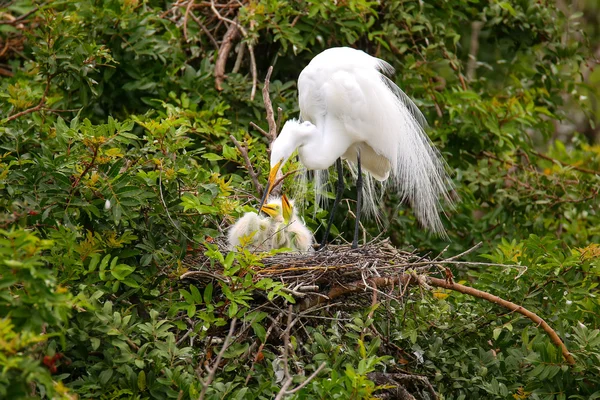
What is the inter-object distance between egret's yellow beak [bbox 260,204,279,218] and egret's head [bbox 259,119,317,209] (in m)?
0.04

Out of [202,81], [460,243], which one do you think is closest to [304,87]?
Answer: [202,81]

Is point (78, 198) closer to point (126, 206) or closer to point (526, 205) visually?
point (126, 206)

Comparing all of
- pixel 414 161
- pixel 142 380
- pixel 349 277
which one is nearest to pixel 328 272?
pixel 349 277

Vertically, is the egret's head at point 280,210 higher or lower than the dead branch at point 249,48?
lower

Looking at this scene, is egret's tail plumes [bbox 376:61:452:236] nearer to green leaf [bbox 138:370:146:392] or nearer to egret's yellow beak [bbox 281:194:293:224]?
egret's yellow beak [bbox 281:194:293:224]

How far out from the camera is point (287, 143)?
12.3 feet

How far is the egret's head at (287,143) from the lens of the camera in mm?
3645

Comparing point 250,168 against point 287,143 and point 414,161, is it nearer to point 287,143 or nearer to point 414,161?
point 287,143

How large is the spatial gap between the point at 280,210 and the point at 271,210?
0.06 metres

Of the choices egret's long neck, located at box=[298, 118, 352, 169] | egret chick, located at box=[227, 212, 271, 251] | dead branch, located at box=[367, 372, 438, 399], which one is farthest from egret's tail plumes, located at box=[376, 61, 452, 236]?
dead branch, located at box=[367, 372, 438, 399]

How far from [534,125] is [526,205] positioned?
58 cm

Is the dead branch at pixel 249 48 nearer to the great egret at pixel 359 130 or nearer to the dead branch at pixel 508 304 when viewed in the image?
the great egret at pixel 359 130

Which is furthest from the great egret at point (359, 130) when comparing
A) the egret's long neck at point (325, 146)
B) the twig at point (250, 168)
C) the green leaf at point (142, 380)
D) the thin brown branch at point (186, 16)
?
the green leaf at point (142, 380)

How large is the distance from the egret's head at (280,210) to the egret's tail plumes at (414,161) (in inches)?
26.3
